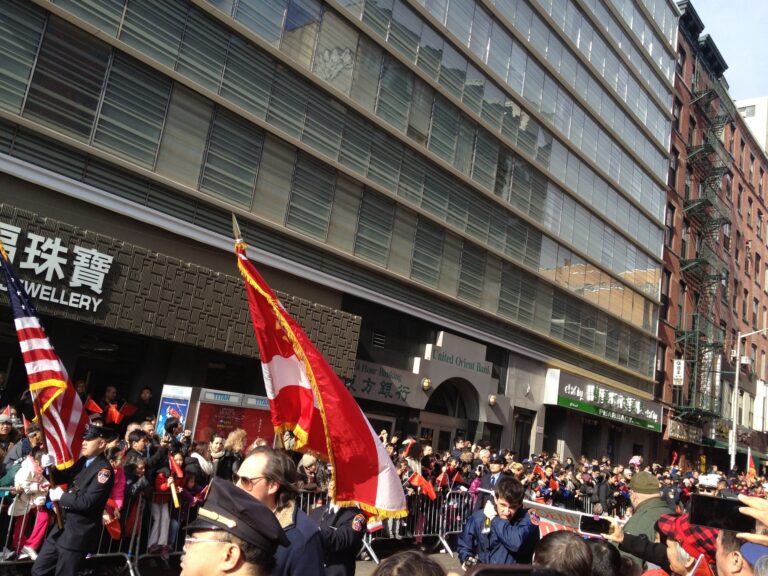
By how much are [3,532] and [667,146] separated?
38.0m

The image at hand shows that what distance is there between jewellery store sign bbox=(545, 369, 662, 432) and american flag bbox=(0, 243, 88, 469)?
2298cm

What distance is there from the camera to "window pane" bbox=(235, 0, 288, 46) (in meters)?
16.4

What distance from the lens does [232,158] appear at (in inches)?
633

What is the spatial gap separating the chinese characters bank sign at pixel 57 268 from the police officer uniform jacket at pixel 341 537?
30.3 ft

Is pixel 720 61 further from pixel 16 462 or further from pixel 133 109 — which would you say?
pixel 16 462

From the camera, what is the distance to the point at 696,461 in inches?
1614

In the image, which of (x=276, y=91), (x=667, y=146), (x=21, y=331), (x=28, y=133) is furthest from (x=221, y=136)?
(x=667, y=146)

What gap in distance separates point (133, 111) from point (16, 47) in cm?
243

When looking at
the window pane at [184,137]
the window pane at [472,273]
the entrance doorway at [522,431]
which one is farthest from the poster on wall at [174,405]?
the entrance doorway at [522,431]

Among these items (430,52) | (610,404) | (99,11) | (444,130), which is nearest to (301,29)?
(99,11)

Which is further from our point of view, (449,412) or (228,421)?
(449,412)

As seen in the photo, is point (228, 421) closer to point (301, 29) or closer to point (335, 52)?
point (301, 29)

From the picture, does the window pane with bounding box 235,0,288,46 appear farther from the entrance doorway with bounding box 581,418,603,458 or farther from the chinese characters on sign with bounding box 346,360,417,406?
the entrance doorway with bounding box 581,418,603,458

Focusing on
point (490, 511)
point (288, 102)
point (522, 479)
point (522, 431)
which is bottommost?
point (522, 479)
